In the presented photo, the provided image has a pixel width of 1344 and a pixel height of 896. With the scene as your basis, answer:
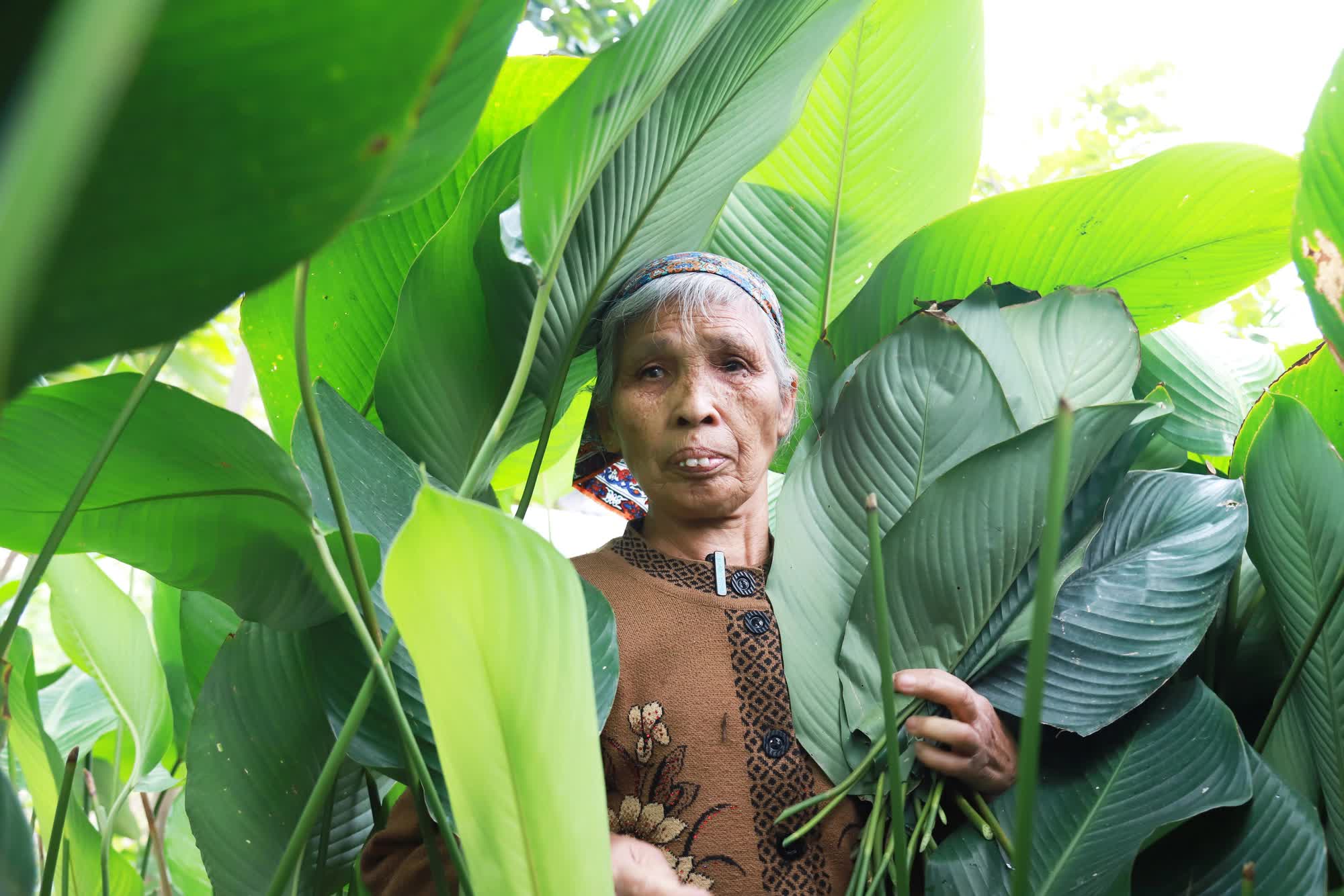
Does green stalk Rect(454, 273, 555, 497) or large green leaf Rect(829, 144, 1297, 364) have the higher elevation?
large green leaf Rect(829, 144, 1297, 364)

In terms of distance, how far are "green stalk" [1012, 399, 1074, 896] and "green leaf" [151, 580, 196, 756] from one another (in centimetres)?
81

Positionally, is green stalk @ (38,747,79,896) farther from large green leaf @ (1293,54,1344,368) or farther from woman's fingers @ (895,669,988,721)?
large green leaf @ (1293,54,1344,368)

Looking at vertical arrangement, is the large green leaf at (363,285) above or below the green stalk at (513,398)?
above

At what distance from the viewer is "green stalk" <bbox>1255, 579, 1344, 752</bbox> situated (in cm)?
47

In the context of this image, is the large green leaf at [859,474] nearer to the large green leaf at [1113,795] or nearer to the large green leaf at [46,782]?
the large green leaf at [1113,795]

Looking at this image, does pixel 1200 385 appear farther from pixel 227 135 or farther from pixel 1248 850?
pixel 227 135

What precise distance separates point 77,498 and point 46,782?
1.30ft

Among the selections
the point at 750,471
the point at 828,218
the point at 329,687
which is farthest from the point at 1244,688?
the point at 329,687

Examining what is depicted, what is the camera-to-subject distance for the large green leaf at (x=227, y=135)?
0.15m

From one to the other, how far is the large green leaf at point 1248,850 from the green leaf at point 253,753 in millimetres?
483

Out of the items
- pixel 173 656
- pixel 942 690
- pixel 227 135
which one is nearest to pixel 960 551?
pixel 942 690

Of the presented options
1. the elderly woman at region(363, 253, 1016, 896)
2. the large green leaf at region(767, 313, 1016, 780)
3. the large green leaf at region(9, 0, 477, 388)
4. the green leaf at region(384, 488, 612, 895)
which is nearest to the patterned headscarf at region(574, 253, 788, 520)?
the elderly woman at region(363, 253, 1016, 896)

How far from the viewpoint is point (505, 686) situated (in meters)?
0.28

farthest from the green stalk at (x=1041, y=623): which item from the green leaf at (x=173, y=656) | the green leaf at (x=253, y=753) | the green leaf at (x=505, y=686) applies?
the green leaf at (x=173, y=656)
